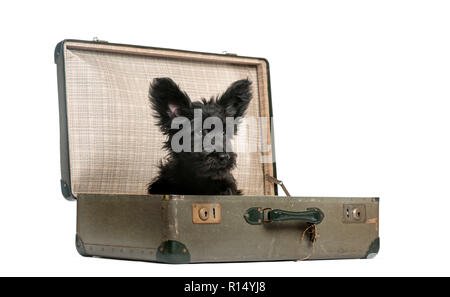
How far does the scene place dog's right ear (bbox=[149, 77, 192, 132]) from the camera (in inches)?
162

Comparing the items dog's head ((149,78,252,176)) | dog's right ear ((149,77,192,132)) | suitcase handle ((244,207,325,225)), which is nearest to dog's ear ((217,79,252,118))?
dog's head ((149,78,252,176))

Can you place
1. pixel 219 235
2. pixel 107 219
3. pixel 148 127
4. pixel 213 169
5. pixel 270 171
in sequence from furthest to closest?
pixel 270 171 < pixel 148 127 < pixel 213 169 < pixel 107 219 < pixel 219 235

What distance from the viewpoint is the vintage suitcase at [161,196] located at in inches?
128

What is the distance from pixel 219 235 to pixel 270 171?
1.55m

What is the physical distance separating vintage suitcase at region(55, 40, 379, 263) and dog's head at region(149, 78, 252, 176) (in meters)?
0.18

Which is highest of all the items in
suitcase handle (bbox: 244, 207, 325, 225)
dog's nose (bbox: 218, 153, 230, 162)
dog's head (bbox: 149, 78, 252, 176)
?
dog's head (bbox: 149, 78, 252, 176)

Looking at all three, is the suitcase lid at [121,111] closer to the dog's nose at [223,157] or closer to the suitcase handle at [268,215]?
the dog's nose at [223,157]

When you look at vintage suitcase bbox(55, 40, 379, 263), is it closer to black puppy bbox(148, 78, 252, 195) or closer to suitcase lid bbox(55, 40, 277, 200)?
suitcase lid bbox(55, 40, 277, 200)

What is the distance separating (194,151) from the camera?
161 inches

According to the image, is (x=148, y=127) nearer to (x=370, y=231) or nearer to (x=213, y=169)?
(x=213, y=169)

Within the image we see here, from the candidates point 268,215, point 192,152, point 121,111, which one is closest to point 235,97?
point 192,152

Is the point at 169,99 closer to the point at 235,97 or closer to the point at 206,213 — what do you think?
the point at 235,97

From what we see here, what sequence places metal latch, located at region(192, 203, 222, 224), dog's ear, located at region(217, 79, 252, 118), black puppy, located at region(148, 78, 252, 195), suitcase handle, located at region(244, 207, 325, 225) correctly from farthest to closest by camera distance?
dog's ear, located at region(217, 79, 252, 118), black puppy, located at region(148, 78, 252, 195), suitcase handle, located at region(244, 207, 325, 225), metal latch, located at region(192, 203, 222, 224)

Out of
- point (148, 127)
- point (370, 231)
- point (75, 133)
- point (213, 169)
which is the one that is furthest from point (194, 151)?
point (370, 231)
